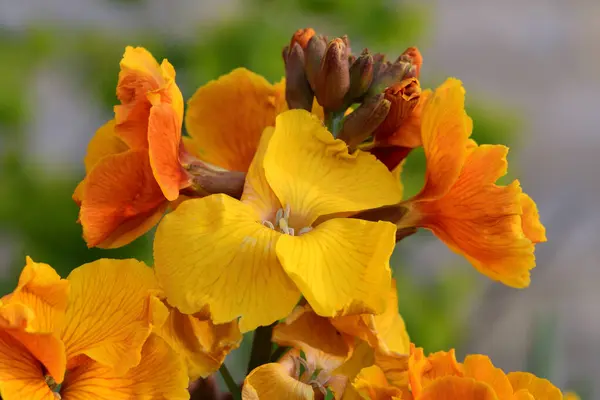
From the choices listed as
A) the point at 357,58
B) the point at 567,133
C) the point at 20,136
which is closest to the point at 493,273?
the point at 357,58

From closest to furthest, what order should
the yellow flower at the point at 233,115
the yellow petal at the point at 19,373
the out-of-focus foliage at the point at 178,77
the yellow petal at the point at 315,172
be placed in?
the yellow petal at the point at 19,373
the yellow petal at the point at 315,172
the yellow flower at the point at 233,115
the out-of-focus foliage at the point at 178,77

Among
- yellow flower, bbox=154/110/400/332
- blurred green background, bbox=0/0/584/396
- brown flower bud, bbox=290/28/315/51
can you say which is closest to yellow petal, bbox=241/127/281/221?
yellow flower, bbox=154/110/400/332

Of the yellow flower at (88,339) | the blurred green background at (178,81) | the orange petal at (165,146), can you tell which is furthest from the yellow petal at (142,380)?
the blurred green background at (178,81)

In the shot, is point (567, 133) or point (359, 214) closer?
point (359, 214)

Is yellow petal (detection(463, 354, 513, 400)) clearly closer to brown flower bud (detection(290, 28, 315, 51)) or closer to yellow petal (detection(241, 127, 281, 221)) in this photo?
yellow petal (detection(241, 127, 281, 221))

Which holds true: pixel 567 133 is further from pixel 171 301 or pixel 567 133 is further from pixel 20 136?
pixel 171 301

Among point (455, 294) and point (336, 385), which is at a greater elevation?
point (336, 385)

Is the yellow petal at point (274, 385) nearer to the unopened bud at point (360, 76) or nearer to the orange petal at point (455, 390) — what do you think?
the orange petal at point (455, 390)
